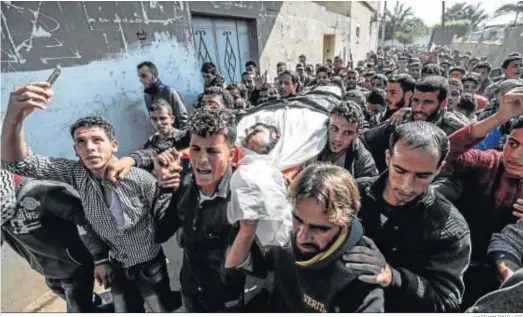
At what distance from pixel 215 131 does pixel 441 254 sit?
105 centimetres

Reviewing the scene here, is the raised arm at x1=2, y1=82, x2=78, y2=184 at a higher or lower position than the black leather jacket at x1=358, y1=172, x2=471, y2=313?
higher

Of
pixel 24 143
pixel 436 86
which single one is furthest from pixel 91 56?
pixel 436 86

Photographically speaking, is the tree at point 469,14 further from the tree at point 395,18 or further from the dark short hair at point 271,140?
the dark short hair at point 271,140

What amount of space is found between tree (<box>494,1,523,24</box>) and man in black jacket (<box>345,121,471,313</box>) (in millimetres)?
18911

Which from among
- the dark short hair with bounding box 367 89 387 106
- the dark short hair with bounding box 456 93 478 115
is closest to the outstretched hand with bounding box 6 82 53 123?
the dark short hair with bounding box 367 89 387 106

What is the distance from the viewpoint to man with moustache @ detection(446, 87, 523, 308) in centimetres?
145

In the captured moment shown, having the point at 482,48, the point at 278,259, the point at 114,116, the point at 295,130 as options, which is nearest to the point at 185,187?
the point at 278,259

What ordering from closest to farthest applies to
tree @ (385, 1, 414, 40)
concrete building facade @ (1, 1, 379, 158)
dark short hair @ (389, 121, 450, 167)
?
dark short hair @ (389, 121, 450, 167), concrete building facade @ (1, 1, 379, 158), tree @ (385, 1, 414, 40)

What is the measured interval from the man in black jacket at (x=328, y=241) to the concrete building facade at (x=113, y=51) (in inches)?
115

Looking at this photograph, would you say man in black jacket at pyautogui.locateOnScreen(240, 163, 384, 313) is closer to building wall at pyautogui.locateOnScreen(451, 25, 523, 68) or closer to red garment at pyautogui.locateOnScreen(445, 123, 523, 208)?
red garment at pyautogui.locateOnScreen(445, 123, 523, 208)

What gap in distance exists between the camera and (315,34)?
461 inches

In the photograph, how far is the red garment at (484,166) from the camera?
4.82 feet

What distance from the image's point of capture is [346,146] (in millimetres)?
2068

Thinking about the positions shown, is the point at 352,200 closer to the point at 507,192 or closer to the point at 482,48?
the point at 507,192
